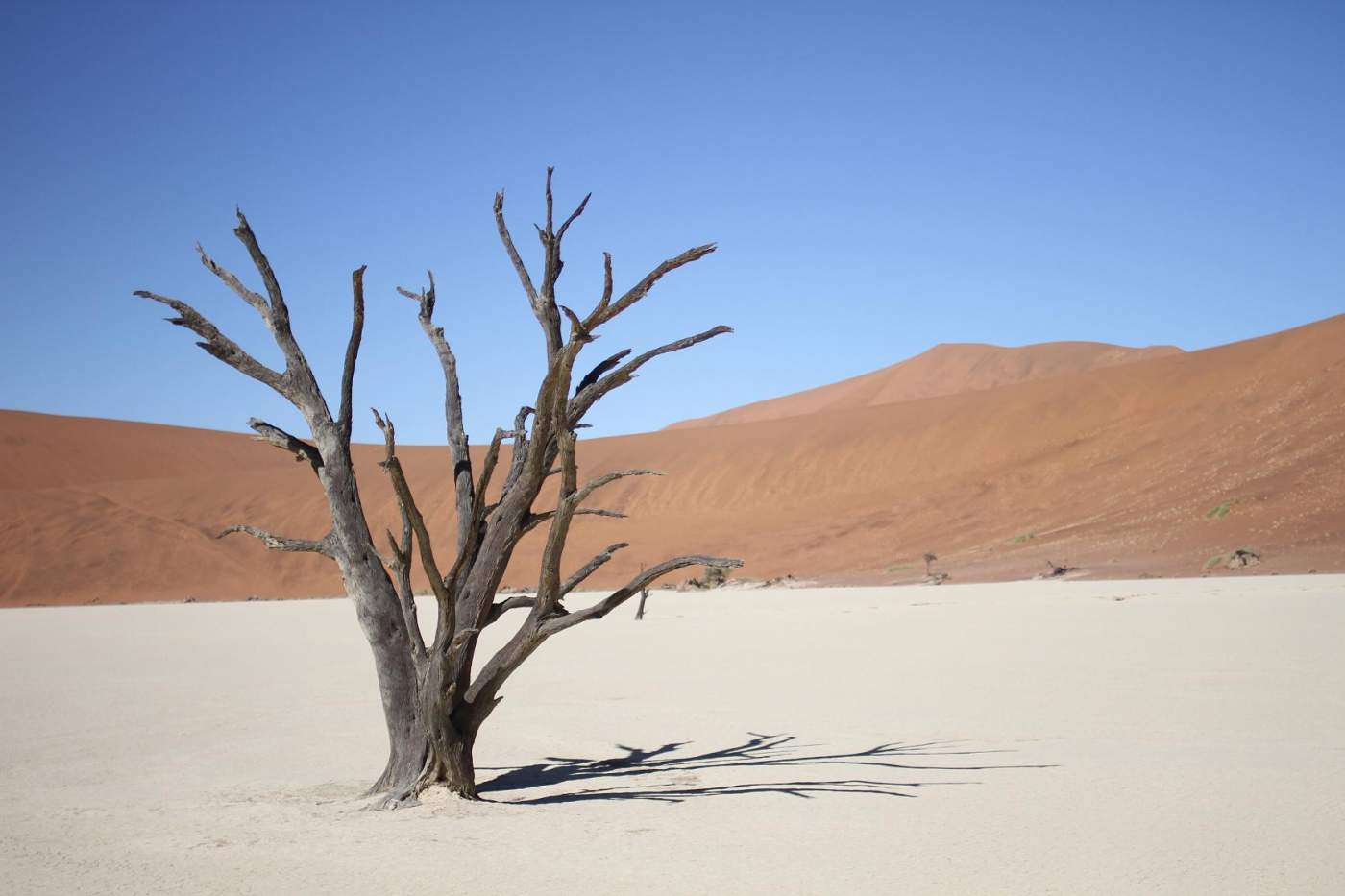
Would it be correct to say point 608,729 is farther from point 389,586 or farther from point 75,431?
point 75,431

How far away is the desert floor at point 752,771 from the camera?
452cm

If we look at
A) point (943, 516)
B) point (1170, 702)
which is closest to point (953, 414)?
point (943, 516)

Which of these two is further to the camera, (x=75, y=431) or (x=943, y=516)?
(x=75, y=431)

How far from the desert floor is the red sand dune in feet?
49.3

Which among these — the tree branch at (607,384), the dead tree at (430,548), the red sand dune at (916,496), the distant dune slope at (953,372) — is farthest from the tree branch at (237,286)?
the distant dune slope at (953,372)

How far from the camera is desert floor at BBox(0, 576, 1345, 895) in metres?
4.52

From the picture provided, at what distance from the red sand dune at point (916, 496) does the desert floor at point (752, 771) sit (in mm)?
15016

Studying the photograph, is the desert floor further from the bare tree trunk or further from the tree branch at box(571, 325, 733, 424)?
the tree branch at box(571, 325, 733, 424)

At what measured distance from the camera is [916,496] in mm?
42719

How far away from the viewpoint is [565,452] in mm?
5270

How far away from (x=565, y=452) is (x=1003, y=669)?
7.18 metres

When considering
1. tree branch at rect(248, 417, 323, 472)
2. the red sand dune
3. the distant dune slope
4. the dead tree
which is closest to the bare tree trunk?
the dead tree

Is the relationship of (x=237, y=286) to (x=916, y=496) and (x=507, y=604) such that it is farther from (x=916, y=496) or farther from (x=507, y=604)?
(x=916, y=496)

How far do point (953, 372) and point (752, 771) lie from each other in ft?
389
